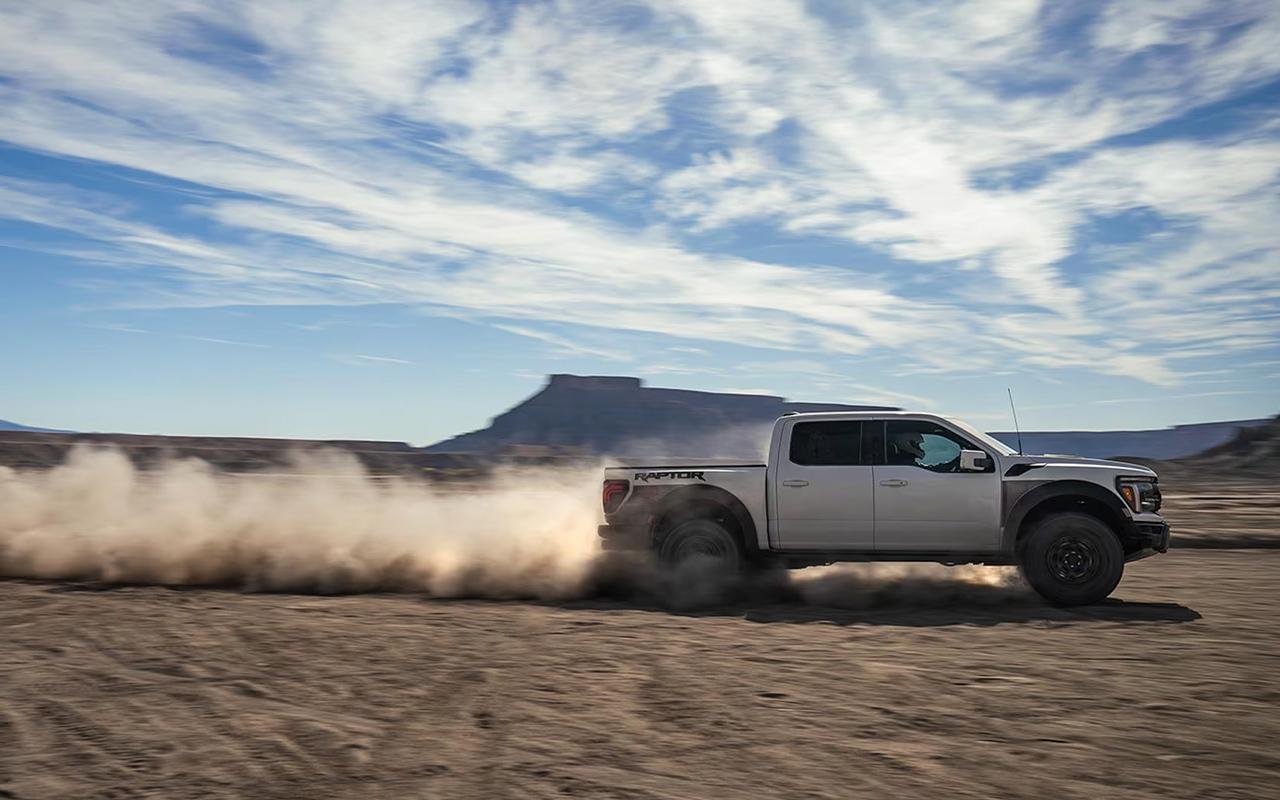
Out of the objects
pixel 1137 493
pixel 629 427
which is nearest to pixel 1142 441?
pixel 629 427

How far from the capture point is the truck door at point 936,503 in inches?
404

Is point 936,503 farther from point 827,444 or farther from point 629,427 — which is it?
point 629,427

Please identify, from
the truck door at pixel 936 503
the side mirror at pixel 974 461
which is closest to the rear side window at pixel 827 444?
the truck door at pixel 936 503

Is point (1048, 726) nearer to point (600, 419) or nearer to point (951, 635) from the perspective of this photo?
point (951, 635)

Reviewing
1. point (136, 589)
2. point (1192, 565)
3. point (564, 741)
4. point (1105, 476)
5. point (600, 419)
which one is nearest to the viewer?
point (564, 741)

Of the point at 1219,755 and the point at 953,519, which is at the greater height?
the point at 953,519

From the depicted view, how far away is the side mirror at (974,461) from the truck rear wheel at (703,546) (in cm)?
254

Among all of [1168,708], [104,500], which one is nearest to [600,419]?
[104,500]

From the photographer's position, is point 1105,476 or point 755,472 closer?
point 1105,476

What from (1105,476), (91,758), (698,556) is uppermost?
(1105,476)

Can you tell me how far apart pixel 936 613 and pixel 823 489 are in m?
1.70

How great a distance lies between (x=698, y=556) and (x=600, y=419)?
139 meters

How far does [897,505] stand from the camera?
10.4m

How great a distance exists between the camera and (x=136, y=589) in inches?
479
